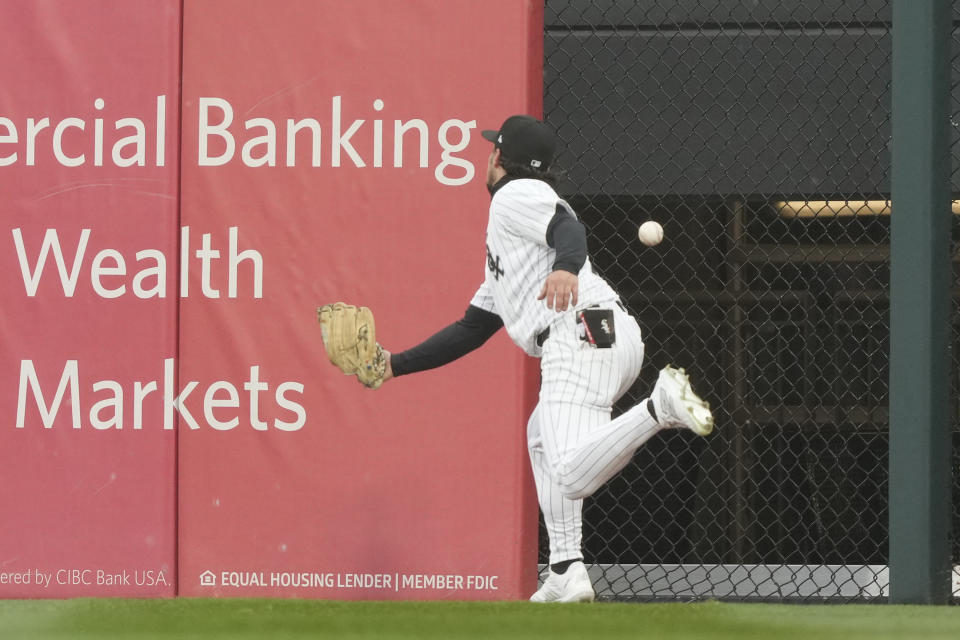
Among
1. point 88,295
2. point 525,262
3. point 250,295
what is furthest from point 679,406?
point 88,295

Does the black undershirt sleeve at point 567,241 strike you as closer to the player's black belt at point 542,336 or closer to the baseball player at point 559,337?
the baseball player at point 559,337

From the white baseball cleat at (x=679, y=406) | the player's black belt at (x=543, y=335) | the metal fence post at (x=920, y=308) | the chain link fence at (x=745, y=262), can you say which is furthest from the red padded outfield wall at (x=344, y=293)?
the metal fence post at (x=920, y=308)

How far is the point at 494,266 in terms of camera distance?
504 cm

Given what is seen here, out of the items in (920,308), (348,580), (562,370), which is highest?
(920,308)

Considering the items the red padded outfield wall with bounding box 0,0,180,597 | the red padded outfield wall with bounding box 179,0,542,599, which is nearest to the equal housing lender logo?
the red padded outfield wall with bounding box 179,0,542,599

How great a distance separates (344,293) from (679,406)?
1567 millimetres

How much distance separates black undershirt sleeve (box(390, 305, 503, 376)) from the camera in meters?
5.19

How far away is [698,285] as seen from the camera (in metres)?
7.32

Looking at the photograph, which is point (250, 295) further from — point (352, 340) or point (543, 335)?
point (543, 335)

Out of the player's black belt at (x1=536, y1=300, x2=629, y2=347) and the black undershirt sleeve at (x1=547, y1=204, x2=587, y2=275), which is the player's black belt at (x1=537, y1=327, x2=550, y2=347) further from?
the black undershirt sleeve at (x1=547, y1=204, x2=587, y2=275)

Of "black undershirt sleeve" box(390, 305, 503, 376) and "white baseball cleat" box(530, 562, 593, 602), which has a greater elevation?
"black undershirt sleeve" box(390, 305, 503, 376)

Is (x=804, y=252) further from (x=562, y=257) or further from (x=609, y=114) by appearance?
(x=562, y=257)

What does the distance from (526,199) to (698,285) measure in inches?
106

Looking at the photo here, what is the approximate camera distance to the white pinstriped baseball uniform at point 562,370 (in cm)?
463
